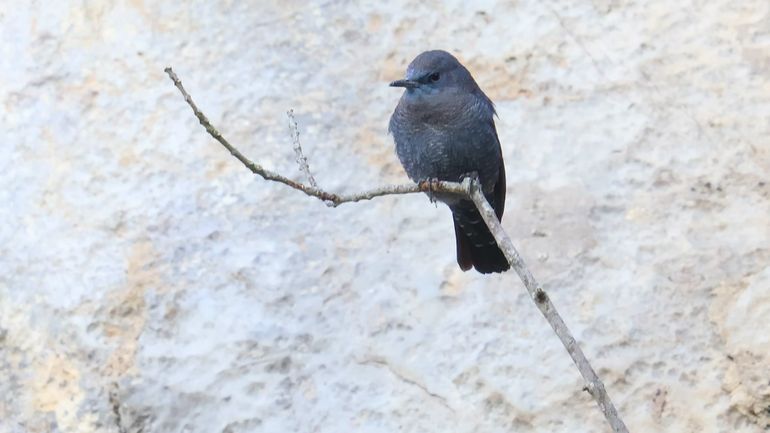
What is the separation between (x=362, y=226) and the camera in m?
5.87

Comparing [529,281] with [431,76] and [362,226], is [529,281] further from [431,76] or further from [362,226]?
[362,226]

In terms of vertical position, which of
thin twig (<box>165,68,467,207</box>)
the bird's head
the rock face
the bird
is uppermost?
thin twig (<box>165,68,467,207</box>)

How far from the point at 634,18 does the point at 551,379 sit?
6.79 feet

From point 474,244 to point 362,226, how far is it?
0.90 meters

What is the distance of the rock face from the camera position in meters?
5.41

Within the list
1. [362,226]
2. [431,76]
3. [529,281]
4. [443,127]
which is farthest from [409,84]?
[529,281]

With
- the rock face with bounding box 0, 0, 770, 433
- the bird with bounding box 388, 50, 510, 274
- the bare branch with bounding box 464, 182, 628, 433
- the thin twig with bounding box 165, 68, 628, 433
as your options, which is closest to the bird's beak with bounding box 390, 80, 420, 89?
the bird with bounding box 388, 50, 510, 274

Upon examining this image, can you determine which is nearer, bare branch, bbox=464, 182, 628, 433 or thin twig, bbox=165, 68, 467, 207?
bare branch, bbox=464, 182, 628, 433

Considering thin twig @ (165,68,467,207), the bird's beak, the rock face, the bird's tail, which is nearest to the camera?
thin twig @ (165,68,467,207)

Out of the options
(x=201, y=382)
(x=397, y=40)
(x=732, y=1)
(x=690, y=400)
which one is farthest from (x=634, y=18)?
(x=201, y=382)

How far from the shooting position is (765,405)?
527cm

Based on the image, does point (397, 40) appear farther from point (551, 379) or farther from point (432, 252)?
point (551, 379)

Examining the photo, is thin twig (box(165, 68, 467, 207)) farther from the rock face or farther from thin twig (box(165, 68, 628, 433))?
the rock face

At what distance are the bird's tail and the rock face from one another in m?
0.55
